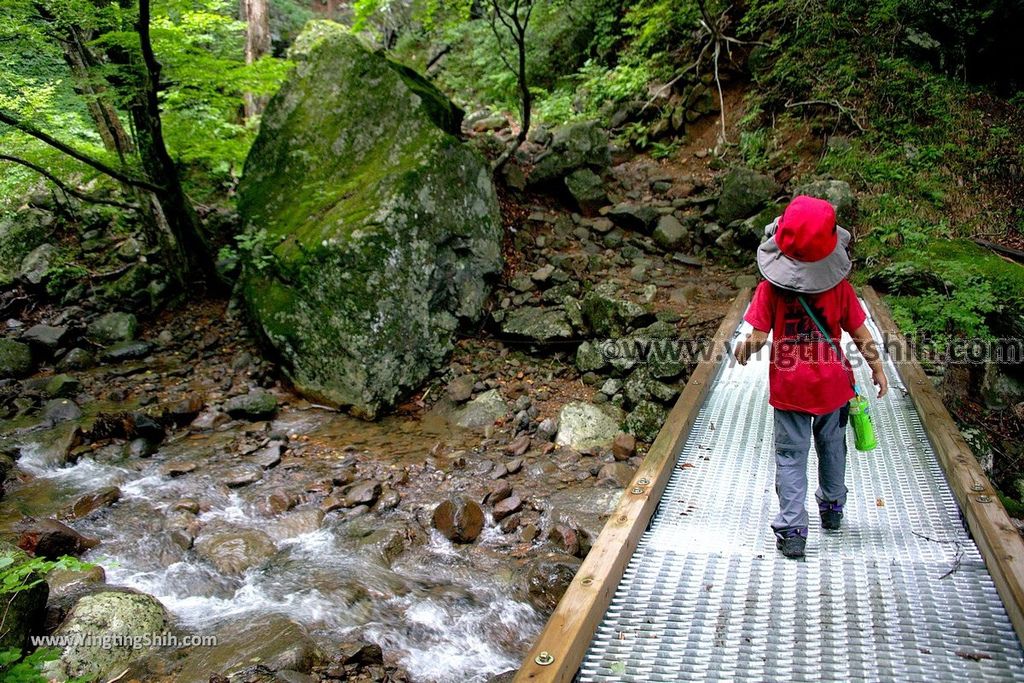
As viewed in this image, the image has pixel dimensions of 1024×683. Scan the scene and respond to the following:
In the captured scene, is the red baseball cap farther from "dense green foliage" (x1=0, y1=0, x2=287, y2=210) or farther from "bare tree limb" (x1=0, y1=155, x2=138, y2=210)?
"bare tree limb" (x1=0, y1=155, x2=138, y2=210)

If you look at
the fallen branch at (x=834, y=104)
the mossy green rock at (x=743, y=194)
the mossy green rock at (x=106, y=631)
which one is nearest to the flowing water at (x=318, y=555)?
the mossy green rock at (x=106, y=631)

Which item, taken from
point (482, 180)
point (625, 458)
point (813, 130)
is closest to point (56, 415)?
point (482, 180)

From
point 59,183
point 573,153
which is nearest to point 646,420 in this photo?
point 573,153

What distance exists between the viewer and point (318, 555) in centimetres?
468

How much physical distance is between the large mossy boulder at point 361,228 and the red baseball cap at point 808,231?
4.83 m

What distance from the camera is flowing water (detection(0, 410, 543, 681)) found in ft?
12.8

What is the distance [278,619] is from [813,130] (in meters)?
9.40

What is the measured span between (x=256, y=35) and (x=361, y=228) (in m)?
7.69

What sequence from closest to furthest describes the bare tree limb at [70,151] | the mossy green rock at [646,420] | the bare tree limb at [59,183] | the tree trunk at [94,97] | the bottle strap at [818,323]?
the bottle strap at [818,323]
the mossy green rock at [646,420]
the bare tree limb at [70,151]
the bare tree limb at [59,183]
the tree trunk at [94,97]

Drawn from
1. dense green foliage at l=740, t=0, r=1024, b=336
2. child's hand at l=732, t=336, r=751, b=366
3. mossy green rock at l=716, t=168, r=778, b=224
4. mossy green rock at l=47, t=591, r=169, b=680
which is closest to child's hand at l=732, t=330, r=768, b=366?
child's hand at l=732, t=336, r=751, b=366

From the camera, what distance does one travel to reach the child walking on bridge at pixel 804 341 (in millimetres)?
2738

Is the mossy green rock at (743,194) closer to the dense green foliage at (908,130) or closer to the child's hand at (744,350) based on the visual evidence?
the dense green foliage at (908,130)

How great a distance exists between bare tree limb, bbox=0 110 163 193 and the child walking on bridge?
7318 mm

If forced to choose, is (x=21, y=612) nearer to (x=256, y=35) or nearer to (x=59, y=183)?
(x=59, y=183)
